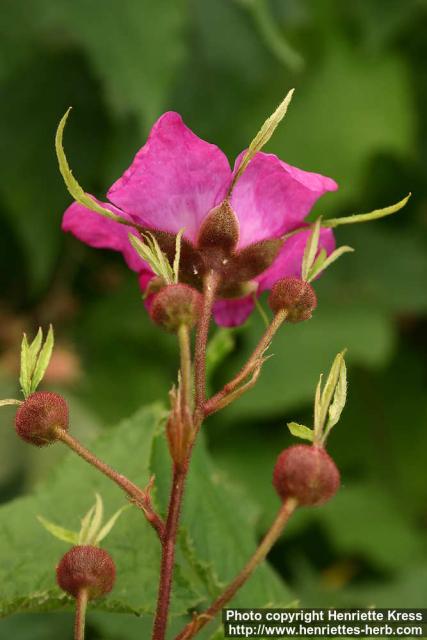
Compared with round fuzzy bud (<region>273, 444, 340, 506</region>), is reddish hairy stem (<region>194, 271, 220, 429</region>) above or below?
above

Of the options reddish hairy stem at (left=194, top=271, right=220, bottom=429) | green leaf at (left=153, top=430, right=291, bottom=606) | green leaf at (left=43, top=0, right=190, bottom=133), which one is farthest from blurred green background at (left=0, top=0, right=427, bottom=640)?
reddish hairy stem at (left=194, top=271, right=220, bottom=429)

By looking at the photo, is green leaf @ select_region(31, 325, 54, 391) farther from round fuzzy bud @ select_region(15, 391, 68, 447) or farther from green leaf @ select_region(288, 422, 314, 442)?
green leaf @ select_region(288, 422, 314, 442)

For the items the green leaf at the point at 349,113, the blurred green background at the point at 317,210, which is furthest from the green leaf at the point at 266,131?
the green leaf at the point at 349,113

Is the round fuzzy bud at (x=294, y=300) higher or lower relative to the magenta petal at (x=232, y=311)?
lower

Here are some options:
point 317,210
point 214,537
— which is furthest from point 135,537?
point 317,210

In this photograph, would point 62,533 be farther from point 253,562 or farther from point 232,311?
point 232,311

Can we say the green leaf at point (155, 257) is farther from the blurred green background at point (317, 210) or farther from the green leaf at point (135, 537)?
the blurred green background at point (317, 210)
